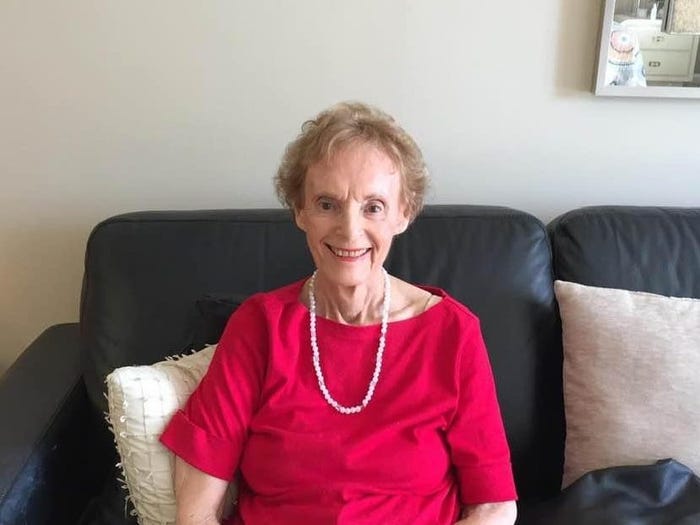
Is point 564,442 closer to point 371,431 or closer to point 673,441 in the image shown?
point 673,441

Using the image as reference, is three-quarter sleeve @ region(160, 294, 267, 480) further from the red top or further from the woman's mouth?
the woman's mouth

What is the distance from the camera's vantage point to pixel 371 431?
1271 millimetres

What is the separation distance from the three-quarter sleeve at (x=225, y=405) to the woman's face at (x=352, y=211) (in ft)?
0.63

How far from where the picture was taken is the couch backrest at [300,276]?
1566 millimetres

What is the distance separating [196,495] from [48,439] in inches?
13.7

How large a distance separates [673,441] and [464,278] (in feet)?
1.70

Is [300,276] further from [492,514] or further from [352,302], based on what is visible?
[492,514]

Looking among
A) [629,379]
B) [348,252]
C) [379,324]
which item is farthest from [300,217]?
[629,379]

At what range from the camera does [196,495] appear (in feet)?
4.21

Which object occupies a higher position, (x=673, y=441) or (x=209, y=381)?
(x=209, y=381)

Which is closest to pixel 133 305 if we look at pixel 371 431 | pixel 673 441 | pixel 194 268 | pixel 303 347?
pixel 194 268

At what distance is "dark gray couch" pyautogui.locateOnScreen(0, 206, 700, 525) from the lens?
156 centimetres

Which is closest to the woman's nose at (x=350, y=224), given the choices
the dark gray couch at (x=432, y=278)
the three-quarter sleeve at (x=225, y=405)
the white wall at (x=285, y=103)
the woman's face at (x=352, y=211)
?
the woman's face at (x=352, y=211)

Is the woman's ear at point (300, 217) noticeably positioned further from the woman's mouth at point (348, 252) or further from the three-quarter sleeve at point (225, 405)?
the three-quarter sleeve at point (225, 405)
